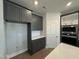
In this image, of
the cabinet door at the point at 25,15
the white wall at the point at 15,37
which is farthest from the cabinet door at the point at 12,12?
the white wall at the point at 15,37

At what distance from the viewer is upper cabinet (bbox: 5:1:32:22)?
276 cm

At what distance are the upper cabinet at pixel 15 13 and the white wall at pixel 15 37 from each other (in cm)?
58

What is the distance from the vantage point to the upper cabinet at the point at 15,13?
2.76m

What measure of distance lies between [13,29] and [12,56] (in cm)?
125

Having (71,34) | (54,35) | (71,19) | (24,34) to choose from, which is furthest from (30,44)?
(71,19)

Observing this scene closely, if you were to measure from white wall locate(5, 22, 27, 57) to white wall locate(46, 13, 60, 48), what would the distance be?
1753 millimetres

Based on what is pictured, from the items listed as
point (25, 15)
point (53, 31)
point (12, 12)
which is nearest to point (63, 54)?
point (12, 12)

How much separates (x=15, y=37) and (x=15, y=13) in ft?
4.23

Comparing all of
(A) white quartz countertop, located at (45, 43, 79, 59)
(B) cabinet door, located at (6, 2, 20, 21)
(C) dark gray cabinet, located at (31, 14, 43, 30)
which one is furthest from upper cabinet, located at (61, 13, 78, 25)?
(A) white quartz countertop, located at (45, 43, 79, 59)

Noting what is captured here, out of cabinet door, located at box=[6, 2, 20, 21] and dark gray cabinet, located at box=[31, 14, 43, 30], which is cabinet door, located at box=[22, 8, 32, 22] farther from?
dark gray cabinet, located at box=[31, 14, 43, 30]

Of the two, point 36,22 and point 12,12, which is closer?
point 12,12

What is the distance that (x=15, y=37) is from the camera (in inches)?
154

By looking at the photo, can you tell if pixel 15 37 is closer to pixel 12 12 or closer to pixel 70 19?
pixel 12 12

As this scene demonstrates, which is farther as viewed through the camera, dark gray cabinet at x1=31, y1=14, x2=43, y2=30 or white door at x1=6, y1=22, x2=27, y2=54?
dark gray cabinet at x1=31, y1=14, x2=43, y2=30
